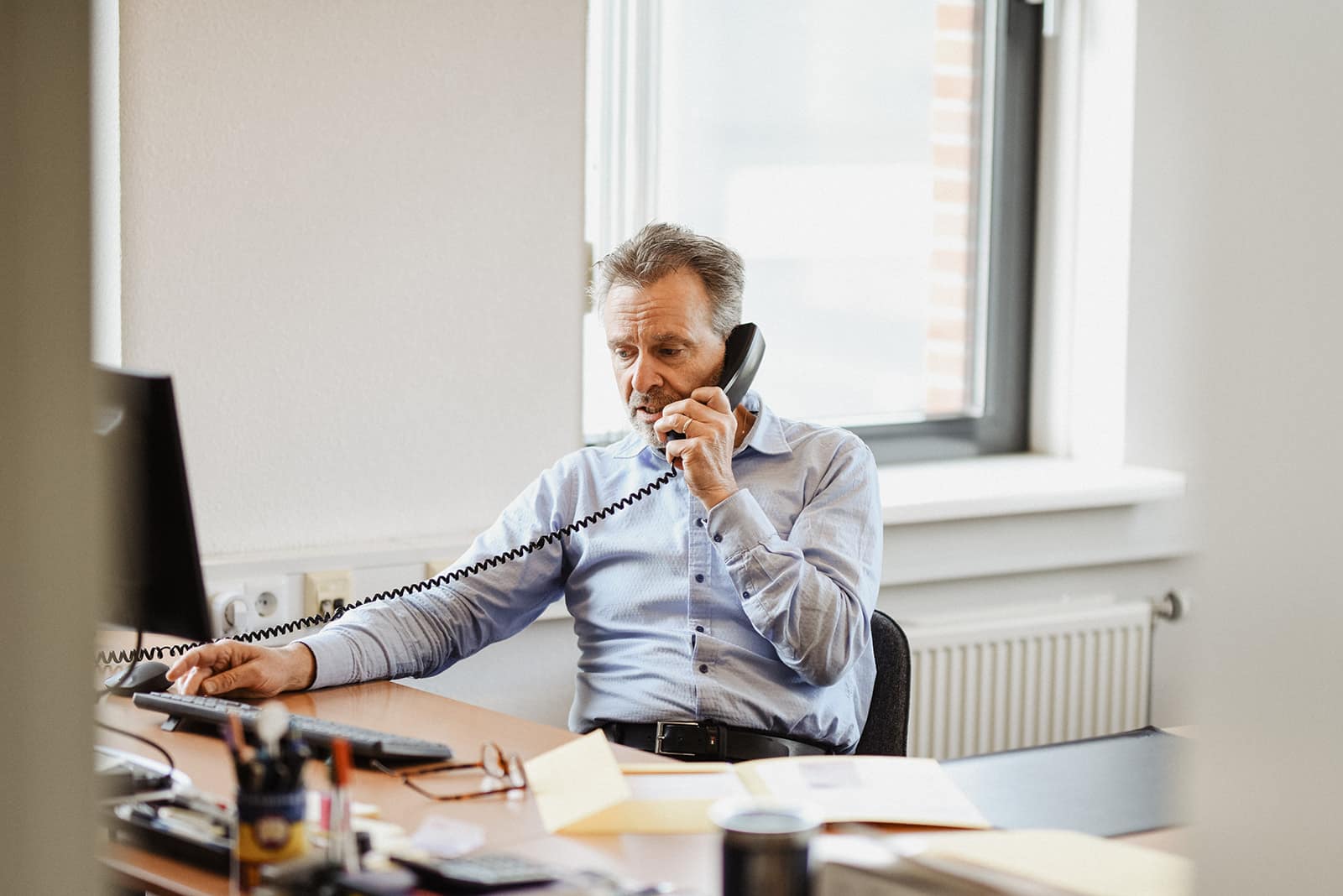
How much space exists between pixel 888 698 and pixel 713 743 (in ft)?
0.82

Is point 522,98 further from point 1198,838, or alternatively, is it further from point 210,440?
point 1198,838

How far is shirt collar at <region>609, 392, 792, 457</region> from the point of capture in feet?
7.14

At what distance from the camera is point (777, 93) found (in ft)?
10.2

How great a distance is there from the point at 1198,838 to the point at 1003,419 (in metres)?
3.02

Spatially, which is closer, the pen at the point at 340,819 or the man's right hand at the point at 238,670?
the pen at the point at 340,819

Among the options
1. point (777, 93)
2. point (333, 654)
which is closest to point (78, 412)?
point (333, 654)

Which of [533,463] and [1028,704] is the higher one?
[533,463]

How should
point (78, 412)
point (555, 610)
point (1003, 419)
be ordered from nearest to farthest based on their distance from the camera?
point (78, 412)
point (555, 610)
point (1003, 419)

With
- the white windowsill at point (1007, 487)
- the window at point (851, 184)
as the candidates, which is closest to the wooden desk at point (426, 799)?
the window at point (851, 184)

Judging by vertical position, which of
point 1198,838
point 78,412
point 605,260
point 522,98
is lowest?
point 1198,838

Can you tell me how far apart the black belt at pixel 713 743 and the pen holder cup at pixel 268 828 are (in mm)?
878

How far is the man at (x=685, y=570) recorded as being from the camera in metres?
1.96

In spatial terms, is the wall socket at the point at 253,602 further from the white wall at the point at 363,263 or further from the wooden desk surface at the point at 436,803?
the wooden desk surface at the point at 436,803

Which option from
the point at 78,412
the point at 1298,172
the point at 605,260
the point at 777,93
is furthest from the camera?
the point at 777,93
